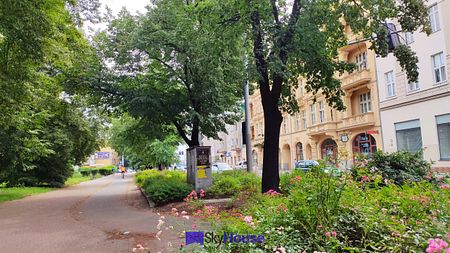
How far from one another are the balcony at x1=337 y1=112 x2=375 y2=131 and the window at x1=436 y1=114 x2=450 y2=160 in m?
7.54

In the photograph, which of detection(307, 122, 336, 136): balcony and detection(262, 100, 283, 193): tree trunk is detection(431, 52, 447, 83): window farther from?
detection(262, 100, 283, 193): tree trunk

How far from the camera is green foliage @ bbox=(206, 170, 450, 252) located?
3.85m

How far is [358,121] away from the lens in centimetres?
3403

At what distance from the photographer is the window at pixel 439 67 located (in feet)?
81.6

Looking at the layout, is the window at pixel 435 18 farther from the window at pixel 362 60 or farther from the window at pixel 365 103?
the window at pixel 365 103

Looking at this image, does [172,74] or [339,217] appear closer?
[339,217]

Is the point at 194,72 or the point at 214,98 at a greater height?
the point at 194,72

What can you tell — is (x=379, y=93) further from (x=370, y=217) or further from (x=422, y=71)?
(x=370, y=217)

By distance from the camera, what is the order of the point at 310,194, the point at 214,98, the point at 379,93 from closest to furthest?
the point at 310,194
the point at 214,98
the point at 379,93

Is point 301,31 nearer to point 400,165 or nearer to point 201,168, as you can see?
point 400,165

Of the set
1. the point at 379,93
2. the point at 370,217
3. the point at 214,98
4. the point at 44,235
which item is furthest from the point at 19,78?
the point at 379,93

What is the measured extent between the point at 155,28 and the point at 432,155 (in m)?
20.9

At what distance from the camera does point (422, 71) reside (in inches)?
1045

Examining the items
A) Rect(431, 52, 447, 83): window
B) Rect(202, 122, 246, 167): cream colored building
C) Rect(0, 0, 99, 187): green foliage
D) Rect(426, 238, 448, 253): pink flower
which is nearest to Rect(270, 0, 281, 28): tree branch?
Rect(0, 0, 99, 187): green foliage
